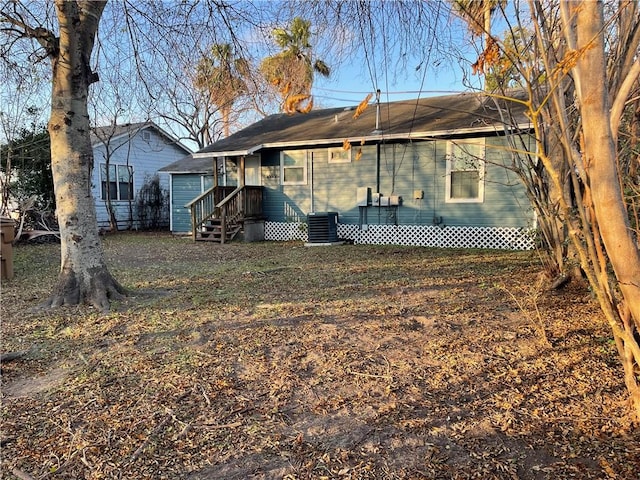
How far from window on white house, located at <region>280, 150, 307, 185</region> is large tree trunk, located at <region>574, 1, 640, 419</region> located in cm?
1139

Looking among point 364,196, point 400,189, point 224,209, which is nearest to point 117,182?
point 224,209

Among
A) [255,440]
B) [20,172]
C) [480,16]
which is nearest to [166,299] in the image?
[255,440]

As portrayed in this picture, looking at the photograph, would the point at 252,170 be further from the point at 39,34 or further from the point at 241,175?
the point at 39,34

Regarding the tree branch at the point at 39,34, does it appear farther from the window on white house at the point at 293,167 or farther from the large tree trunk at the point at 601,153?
the window on white house at the point at 293,167

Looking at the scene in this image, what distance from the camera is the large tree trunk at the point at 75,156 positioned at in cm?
498

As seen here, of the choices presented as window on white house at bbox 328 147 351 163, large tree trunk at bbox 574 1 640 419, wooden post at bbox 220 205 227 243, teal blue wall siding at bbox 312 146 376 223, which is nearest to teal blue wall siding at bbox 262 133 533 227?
teal blue wall siding at bbox 312 146 376 223

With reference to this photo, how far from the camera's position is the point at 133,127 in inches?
730

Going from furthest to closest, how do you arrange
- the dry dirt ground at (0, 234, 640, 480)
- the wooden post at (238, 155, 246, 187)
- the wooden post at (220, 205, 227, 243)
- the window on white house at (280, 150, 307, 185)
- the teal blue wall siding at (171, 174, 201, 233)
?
1. the teal blue wall siding at (171, 174, 201, 233)
2. the wooden post at (238, 155, 246, 187)
3. the window on white house at (280, 150, 307, 185)
4. the wooden post at (220, 205, 227, 243)
5. the dry dirt ground at (0, 234, 640, 480)

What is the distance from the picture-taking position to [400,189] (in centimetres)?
1209

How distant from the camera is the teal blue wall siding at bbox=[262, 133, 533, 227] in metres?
10.9

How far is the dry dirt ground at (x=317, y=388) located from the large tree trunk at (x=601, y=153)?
37.3 inches

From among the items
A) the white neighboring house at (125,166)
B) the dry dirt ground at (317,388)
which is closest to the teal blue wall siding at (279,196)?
the white neighboring house at (125,166)

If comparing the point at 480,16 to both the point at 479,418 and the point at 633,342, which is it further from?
the point at 479,418

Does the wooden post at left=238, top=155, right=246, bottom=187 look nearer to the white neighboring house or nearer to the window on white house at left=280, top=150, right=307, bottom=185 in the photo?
the window on white house at left=280, top=150, right=307, bottom=185
